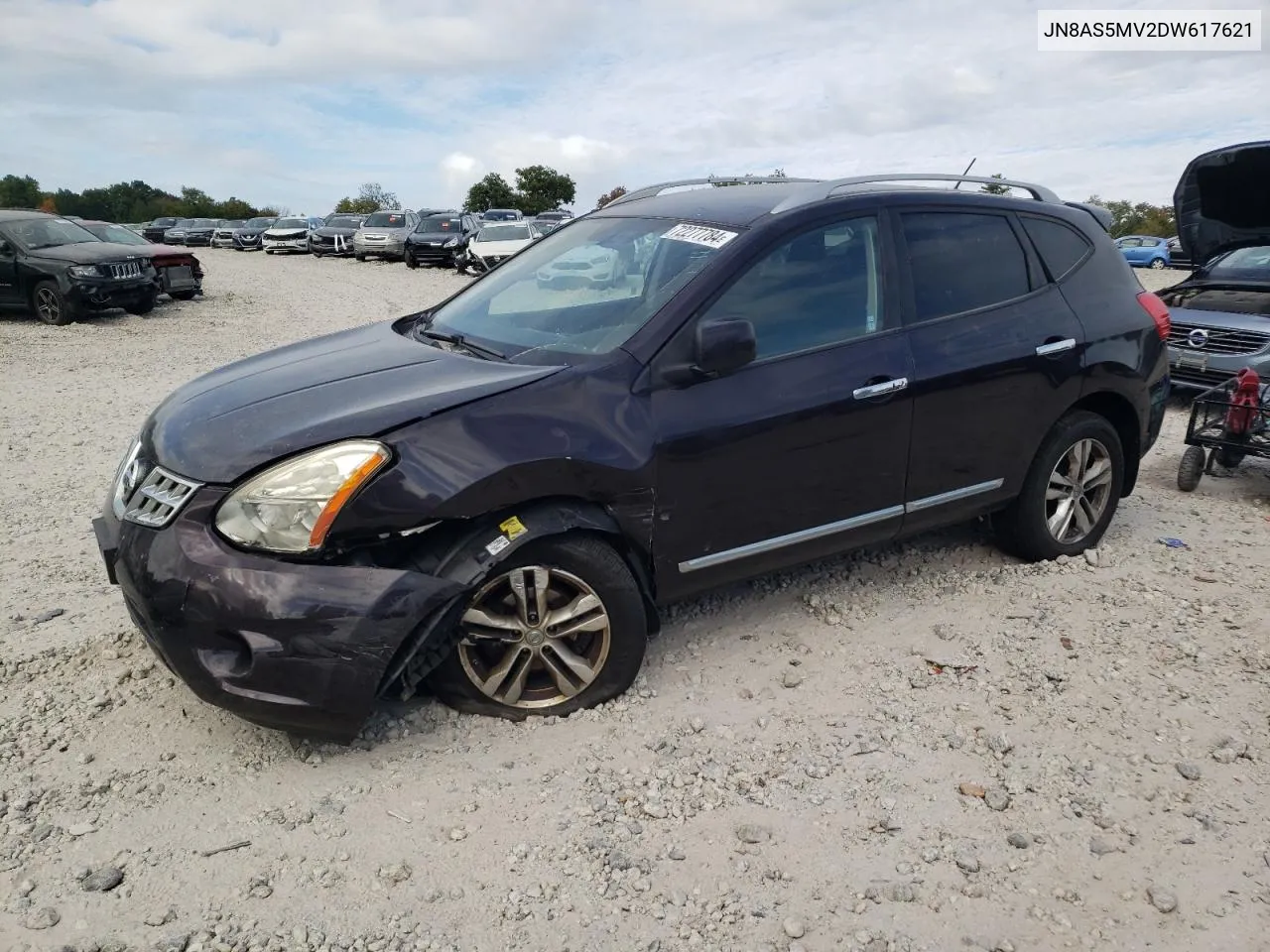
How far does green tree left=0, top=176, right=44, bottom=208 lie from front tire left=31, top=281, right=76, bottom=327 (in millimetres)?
77715

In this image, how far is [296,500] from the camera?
2.75 metres

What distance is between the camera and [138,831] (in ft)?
8.66

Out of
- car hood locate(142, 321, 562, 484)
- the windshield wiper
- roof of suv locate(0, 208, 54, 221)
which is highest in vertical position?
roof of suv locate(0, 208, 54, 221)

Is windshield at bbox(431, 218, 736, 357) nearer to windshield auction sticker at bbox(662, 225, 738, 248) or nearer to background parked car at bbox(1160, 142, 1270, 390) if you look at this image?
windshield auction sticker at bbox(662, 225, 738, 248)

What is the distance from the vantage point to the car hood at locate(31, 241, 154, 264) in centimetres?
1354

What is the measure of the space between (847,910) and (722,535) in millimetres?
1367

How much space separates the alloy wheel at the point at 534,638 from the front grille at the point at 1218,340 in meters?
7.23

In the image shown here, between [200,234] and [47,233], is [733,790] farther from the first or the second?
[200,234]

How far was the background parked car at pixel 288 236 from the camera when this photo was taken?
3619cm

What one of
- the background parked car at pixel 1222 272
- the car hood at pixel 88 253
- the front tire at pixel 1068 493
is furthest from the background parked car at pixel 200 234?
the front tire at pixel 1068 493

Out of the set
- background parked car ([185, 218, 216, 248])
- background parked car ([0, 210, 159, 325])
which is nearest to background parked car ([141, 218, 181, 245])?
background parked car ([185, 218, 216, 248])

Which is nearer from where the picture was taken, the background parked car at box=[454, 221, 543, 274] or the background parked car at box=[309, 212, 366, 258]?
the background parked car at box=[454, 221, 543, 274]

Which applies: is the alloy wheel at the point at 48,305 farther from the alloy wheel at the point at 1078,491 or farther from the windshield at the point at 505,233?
the alloy wheel at the point at 1078,491

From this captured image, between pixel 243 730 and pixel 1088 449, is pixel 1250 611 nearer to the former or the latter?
pixel 1088 449
